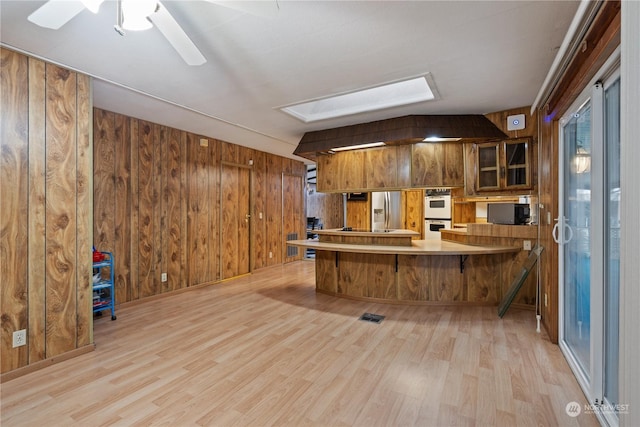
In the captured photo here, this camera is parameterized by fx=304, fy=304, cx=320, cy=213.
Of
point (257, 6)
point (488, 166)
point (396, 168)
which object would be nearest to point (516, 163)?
point (488, 166)

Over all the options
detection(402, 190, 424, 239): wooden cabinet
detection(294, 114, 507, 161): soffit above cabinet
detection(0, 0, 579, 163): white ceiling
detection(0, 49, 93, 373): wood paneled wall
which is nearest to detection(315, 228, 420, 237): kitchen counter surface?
detection(294, 114, 507, 161): soffit above cabinet

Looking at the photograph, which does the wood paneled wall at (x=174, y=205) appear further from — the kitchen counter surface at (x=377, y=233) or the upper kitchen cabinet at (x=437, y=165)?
the upper kitchen cabinet at (x=437, y=165)

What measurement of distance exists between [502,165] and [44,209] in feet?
15.9

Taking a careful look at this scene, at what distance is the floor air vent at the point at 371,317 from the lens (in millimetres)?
3461

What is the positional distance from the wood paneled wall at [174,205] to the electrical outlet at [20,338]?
157cm

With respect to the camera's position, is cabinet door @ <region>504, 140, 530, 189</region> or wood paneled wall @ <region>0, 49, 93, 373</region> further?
cabinet door @ <region>504, 140, 530, 189</region>

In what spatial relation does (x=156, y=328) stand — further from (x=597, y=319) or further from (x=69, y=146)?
(x=597, y=319)

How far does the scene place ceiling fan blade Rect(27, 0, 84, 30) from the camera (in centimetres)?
149

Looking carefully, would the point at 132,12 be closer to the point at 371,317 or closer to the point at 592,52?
the point at 592,52

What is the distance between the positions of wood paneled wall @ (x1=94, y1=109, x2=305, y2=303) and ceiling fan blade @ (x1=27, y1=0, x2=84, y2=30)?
250 centimetres

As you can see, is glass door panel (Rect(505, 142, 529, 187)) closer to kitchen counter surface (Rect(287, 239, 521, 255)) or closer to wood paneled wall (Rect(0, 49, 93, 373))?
kitchen counter surface (Rect(287, 239, 521, 255))

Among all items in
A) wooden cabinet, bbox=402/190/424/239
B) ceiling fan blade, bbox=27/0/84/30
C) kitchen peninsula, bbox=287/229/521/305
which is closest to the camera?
ceiling fan blade, bbox=27/0/84/30

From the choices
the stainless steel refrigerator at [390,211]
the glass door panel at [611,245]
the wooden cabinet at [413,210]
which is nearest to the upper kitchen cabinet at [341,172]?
the stainless steel refrigerator at [390,211]

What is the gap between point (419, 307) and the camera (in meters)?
3.90
